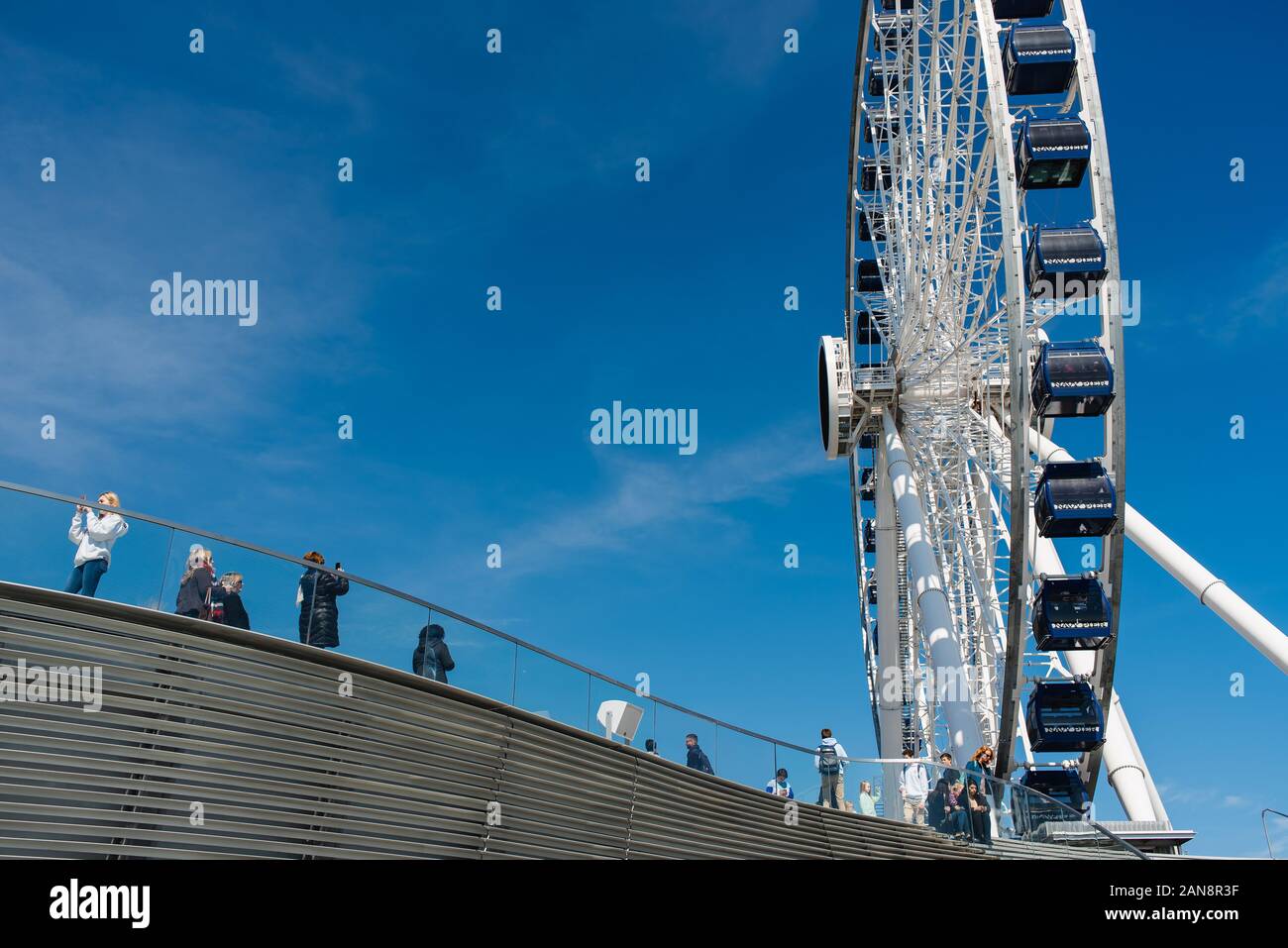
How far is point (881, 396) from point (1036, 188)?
32.8 feet

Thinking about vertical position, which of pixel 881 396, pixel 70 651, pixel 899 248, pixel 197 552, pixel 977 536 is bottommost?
pixel 70 651

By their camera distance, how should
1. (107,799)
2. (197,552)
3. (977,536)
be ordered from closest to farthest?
1. (107,799)
2. (197,552)
3. (977,536)

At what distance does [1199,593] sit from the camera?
24.4 metres

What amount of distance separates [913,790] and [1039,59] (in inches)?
597

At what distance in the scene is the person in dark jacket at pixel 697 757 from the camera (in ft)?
53.5

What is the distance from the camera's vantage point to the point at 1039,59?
24.4m

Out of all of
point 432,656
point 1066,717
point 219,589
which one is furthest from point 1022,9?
point 219,589

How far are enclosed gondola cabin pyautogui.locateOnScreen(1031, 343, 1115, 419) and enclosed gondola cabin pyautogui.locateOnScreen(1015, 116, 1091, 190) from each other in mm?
3413

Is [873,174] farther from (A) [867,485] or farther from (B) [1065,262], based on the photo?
(B) [1065,262]

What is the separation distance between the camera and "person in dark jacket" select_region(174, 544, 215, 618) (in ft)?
34.9

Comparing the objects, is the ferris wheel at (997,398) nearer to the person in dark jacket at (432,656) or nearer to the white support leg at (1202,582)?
the white support leg at (1202,582)

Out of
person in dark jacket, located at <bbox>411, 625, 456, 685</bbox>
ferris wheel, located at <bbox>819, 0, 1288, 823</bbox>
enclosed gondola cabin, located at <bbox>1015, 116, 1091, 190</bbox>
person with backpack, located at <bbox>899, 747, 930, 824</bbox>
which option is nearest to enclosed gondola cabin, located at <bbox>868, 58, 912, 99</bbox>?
ferris wheel, located at <bbox>819, 0, 1288, 823</bbox>

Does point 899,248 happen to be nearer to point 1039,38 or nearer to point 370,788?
point 1039,38
